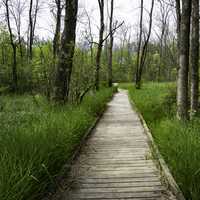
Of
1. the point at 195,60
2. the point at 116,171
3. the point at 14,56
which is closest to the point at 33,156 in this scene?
the point at 116,171

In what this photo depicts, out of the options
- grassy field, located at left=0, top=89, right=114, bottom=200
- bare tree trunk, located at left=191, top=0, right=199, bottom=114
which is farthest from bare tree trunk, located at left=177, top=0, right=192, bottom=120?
grassy field, located at left=0, top=89, right=114, bottom=200

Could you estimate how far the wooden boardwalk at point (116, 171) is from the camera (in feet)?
11.7

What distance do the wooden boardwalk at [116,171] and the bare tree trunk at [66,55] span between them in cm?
239

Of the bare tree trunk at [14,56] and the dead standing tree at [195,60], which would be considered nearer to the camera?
the dead standing tree at [195,60]

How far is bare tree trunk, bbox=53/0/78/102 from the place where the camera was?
890 centimetres

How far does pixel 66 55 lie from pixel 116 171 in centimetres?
536

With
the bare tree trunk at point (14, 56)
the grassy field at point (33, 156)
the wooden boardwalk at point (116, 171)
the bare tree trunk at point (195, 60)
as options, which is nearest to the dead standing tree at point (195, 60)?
the bare tree trunk at point (195, 60)

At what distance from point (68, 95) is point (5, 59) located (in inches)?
991

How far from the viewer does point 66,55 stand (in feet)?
29.2

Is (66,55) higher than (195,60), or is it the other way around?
(66,55)

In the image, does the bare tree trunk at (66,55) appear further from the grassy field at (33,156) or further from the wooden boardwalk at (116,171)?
the grassy field at (33,156)

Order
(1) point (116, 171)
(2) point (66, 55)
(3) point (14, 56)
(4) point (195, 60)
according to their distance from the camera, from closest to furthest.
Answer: (1) point (116, 171) < (4) point (195, 60) < (2) point (66, 55) < (3) point (14, 56)

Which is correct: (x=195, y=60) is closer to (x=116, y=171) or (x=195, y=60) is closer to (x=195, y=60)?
(x=195, y=60)

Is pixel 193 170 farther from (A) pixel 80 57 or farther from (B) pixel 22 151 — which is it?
(A) pixel 80 57
